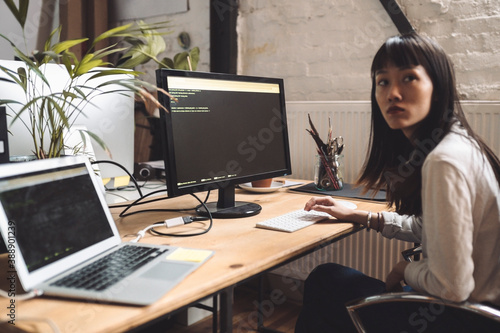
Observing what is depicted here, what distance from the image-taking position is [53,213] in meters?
0.91

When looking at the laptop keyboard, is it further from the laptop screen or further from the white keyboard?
the white keyboard

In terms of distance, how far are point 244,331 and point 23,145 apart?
1.37 m

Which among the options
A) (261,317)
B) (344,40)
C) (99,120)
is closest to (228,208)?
(99,120)

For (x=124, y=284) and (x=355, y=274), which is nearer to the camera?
(x=124, y=284)

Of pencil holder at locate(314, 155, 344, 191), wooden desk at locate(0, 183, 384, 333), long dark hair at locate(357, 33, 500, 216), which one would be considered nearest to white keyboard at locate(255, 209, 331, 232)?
wooden desk at locate(0, 183, 384, 333)

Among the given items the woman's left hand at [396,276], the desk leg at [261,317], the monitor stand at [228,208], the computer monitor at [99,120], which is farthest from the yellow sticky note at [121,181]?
the woman's left hand at [396,276]

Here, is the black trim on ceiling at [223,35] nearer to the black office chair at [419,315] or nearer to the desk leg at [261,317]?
the desk leg at [261,317]

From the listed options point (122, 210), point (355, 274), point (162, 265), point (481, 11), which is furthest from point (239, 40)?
point (162, 265)

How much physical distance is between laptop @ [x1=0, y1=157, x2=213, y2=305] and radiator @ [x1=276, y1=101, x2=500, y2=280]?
1342 millimetres

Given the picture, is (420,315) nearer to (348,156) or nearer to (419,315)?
(419,315)

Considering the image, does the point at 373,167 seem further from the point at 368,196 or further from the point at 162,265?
the point at 162,265

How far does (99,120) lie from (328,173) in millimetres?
928

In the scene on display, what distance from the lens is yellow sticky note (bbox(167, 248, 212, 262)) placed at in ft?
3.24

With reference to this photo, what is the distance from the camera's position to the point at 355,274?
1404 millimetres
